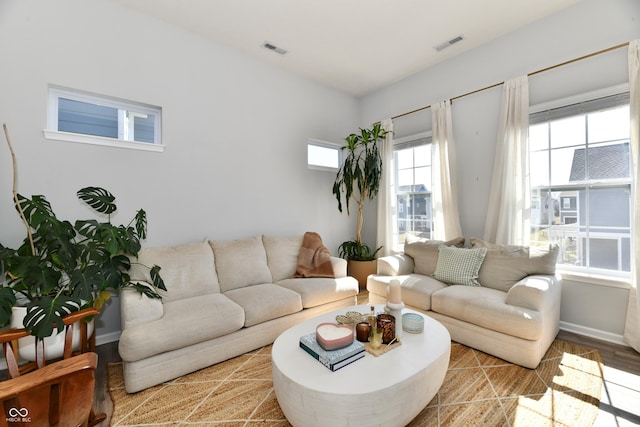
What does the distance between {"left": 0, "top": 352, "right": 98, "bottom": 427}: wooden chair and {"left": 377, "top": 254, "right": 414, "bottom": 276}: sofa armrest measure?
2.70 metres

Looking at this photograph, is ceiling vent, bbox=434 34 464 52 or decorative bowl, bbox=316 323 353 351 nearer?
decorative bowl, bbox=316 323 353 351

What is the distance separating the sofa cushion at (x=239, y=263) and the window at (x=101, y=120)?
1.24 meters

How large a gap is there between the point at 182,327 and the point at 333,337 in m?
1.15

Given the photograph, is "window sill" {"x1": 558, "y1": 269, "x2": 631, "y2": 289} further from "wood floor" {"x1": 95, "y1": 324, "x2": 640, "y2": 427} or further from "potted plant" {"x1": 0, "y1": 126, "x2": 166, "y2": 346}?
"potted plant" {"x1": 0, "y1": 126, "x2": 166, "y2": 346}

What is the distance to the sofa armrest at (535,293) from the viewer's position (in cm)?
211

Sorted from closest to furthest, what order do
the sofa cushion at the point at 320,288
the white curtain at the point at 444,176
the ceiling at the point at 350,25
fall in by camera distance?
the ceiling at the point at 350,25, the sofa cushion at the point at 320,288, the white curtain at the point at 444,176

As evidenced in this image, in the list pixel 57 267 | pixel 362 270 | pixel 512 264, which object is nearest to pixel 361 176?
pixel 362 270

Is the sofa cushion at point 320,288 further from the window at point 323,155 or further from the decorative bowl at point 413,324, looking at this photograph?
the window at point 323,155

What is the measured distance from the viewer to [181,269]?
2.56 meters

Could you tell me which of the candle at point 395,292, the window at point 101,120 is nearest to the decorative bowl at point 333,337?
the candle at point 395,292

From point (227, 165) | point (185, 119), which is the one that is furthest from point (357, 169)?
point (185, 119)

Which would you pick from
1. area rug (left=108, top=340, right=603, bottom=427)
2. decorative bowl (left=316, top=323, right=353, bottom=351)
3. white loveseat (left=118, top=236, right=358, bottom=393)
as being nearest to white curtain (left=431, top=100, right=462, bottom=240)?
white loveseat (left=118, top=236, right=358, bottom=393)

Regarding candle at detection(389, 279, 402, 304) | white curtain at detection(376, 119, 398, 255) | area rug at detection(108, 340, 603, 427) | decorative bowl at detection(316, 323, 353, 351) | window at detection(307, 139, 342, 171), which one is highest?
window at detection(307, 139, 342, 171)

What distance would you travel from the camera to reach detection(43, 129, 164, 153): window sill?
2317 mm
